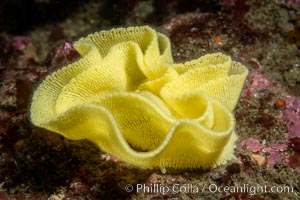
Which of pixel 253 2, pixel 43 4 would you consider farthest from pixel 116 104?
pixel 43 4

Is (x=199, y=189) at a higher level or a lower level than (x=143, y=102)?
lower

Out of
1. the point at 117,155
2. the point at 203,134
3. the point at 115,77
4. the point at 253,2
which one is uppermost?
the point at 253,2

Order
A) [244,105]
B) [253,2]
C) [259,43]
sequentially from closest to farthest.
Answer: [244,105], [259,43], [253,2]

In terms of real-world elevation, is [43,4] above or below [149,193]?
above

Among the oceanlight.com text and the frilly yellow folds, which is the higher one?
the frilly yellow folds

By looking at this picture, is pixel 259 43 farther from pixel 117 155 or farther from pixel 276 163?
pixel 117 155

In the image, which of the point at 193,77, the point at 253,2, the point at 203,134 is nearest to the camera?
the point at 203,134

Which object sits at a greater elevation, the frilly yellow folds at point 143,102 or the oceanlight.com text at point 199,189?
the frilly yellow folds at point 143,102

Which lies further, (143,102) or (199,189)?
(199,189)
